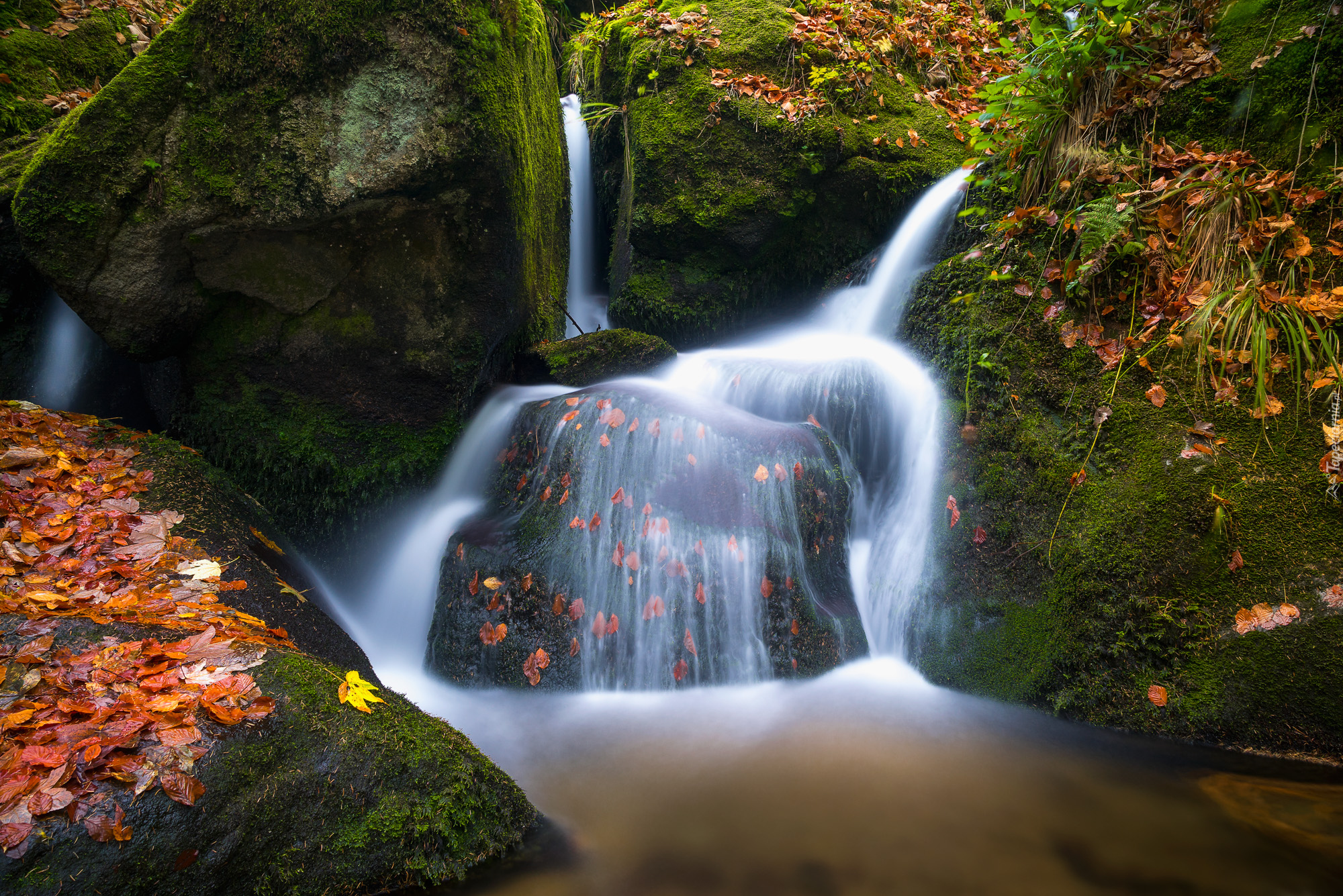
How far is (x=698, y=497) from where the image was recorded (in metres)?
4.02

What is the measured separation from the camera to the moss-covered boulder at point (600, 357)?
17.9ft

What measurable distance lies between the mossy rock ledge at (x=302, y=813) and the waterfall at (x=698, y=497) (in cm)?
137

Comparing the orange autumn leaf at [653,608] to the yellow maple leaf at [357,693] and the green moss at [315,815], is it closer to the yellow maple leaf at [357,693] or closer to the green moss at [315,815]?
the green moss at [315,815]

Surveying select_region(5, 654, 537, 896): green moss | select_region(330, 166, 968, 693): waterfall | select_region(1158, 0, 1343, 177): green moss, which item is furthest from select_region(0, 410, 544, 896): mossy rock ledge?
select_region(1158, 0, 1343, 177): green moss

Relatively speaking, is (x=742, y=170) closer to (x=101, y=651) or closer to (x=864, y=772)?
(x=864, y=772)

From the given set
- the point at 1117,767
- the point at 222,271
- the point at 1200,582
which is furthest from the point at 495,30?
the point at 1117,767

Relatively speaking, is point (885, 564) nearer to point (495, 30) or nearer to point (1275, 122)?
point (1275, 122)

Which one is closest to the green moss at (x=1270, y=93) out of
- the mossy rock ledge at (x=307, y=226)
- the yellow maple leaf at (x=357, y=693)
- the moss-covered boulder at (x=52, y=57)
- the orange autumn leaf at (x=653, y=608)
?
the orange autumn leaf at (x=653, y=608)

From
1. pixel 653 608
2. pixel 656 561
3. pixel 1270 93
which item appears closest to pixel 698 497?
→ pixel 656 561

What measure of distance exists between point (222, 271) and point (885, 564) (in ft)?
15.7

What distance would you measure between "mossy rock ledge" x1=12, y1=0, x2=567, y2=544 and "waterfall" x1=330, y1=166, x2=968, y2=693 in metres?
0.74

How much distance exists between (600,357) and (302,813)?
4007mm

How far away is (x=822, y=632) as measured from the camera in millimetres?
3727

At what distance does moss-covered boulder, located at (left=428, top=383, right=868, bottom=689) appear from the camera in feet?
12.0
